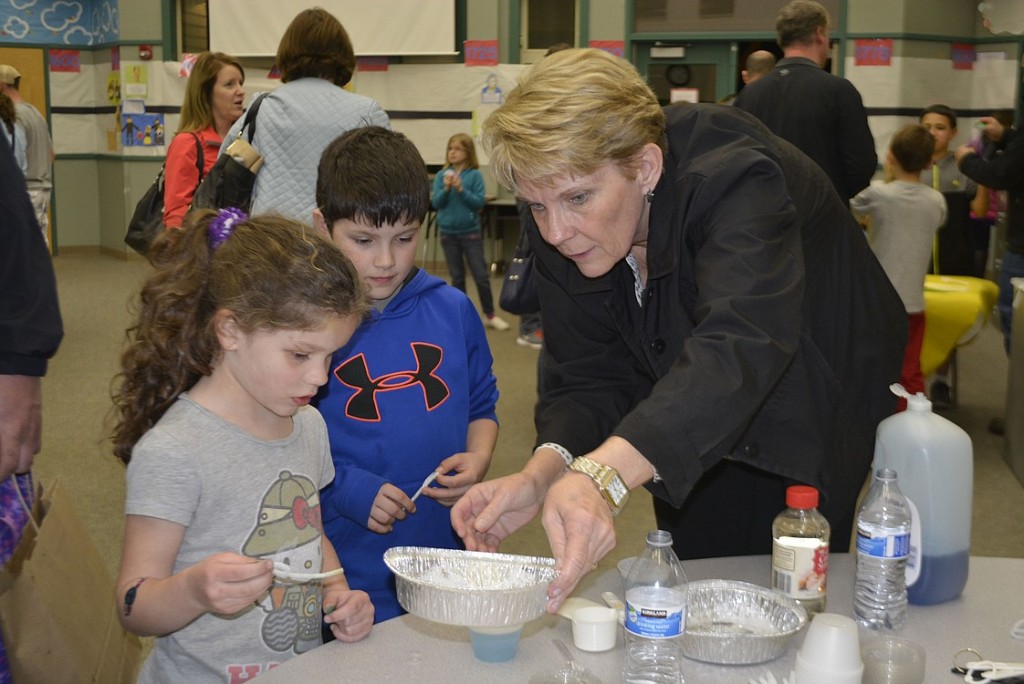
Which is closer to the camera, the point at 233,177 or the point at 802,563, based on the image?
the point at 802,563

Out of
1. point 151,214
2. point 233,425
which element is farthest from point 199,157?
point 233,425

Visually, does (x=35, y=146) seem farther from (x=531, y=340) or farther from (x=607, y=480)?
(x=607, y=480)

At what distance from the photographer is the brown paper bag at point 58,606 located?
1.74 m

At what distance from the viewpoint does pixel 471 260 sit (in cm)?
741

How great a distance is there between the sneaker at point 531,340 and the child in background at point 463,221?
61 centimetres

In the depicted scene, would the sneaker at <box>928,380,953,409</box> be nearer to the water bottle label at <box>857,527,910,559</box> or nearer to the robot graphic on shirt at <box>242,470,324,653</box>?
the water bottle label at <box>857,527,910,559</box>

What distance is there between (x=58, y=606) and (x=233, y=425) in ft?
1.68

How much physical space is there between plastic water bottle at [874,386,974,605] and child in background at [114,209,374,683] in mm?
763

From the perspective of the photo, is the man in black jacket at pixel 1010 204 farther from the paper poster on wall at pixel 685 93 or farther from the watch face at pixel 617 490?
the paper poster on wall at pixel 685 93

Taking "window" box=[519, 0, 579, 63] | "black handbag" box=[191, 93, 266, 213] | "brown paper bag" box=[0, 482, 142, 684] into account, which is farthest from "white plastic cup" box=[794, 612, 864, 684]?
"window" box=[519, 0, 579, 63]

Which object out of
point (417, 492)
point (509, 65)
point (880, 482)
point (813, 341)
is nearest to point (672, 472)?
point (880, 482)

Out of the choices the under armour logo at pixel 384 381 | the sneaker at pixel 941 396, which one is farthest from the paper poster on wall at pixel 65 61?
the under armour logo at pixel 384 381

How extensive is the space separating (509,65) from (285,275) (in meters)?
8.24

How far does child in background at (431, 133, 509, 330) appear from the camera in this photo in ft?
24.1
